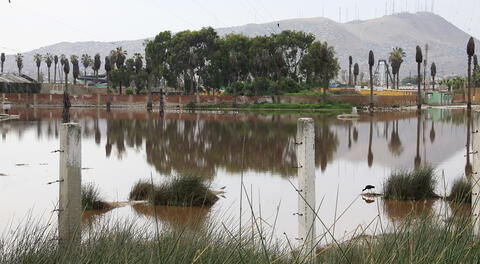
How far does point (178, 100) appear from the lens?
84.5 m

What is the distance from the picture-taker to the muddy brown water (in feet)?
36.1

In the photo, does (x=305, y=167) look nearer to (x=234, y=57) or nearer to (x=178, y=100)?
(x=178, y=100)

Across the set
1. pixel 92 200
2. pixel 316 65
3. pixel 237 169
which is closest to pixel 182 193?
pixel 92 200

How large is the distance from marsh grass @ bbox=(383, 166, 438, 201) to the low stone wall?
62218mm

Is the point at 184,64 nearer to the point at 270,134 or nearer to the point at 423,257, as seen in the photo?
the point at 270,134

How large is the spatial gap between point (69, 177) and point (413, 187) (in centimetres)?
800

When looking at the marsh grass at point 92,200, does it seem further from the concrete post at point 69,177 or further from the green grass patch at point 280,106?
the green grass patch at point 280,106

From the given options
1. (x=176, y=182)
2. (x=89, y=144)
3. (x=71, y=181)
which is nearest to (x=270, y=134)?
(x=89, y=144)

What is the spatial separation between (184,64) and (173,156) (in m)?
72.1

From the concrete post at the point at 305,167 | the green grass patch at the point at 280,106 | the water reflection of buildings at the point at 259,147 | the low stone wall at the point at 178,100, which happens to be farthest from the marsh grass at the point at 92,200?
the low stone wall at the point at 178,100

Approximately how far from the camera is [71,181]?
6.67 meters

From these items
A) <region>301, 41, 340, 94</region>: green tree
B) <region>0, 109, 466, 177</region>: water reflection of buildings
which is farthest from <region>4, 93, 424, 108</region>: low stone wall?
<region>0, 109, 466, 177</region>: water reflection of buildings

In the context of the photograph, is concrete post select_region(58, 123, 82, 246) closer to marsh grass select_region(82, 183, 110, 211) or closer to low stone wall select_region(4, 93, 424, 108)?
marsh grass select_region(82, 183, 110, 211)

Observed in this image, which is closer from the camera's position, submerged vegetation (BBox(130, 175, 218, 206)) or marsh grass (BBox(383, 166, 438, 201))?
submerged vegetation (BBox(130, 175, 218, 206))
